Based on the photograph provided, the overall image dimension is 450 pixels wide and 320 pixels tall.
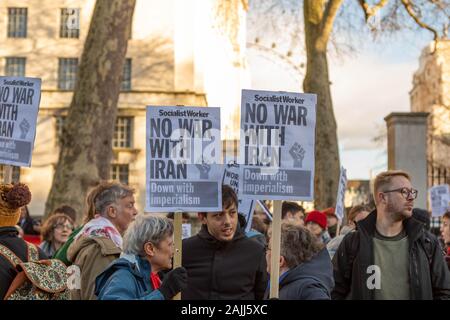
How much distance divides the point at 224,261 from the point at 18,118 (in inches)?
95.4

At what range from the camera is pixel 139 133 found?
48812mm

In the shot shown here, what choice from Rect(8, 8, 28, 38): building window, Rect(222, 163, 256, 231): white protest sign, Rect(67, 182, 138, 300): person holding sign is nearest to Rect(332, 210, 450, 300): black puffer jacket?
Rect(67, 182, 138, 300): person holding sign

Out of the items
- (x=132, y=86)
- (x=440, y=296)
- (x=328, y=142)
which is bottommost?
(x=440, y=296)

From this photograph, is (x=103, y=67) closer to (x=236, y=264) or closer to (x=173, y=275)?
(x=236, y=264)

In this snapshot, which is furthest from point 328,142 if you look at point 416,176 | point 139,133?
point 139,133

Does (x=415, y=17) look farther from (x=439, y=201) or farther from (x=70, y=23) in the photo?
(x=70, y=23)

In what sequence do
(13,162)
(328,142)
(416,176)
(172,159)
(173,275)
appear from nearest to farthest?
(173,275) < (172,159) < (13,162) < (416,176) < (328,142)

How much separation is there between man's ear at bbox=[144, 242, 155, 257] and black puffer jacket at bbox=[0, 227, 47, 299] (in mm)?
928

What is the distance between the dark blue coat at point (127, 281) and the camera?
5.13 m

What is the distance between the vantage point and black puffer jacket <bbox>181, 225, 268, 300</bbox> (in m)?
6.25

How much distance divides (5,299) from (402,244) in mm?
2845

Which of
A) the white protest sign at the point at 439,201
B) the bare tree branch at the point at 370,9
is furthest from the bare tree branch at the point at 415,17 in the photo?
the white protest sign at the point at 439,201

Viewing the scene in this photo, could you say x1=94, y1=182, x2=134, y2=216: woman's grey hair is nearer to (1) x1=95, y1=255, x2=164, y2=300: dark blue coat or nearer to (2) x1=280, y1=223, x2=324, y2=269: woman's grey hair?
(1) x1=95, y1=255, x2=164, y2=300: dark blue coat

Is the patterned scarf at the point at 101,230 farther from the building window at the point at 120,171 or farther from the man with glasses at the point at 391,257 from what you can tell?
the building window at the point at 120,171
